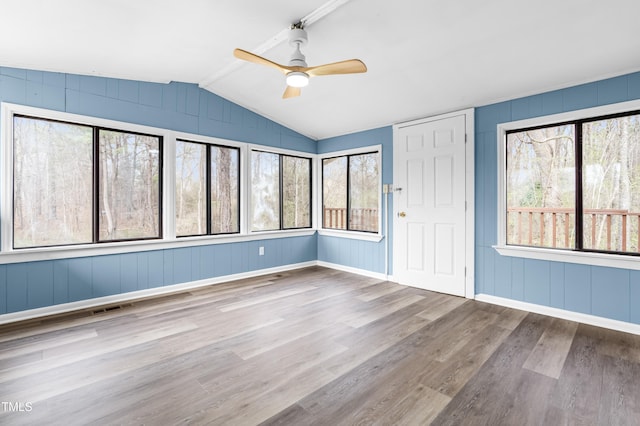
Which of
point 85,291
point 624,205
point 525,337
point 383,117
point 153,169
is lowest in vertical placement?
point 525,337

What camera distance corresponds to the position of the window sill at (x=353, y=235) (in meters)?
5.00

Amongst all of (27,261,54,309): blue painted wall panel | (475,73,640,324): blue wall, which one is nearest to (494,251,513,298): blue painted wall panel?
(475,73,640,324): blue wall

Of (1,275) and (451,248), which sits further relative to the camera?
(451,248)

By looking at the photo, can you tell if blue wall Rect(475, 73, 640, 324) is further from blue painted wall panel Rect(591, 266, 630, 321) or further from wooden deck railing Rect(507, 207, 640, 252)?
wooden deck railing Rect(507, 207, 640, 252)

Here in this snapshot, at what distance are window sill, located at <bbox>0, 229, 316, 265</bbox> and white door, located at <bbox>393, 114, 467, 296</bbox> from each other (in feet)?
7.11

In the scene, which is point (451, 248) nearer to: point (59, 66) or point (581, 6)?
point (581, 6)

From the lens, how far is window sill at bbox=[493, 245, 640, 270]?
9.65ft

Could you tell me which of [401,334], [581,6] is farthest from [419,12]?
[401,334]

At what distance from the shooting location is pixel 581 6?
7.57 feet

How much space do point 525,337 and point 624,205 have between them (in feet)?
5.67

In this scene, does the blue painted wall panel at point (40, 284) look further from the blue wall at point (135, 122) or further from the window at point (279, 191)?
the window at point (279, 191)

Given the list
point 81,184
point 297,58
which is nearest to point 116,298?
point 81,184

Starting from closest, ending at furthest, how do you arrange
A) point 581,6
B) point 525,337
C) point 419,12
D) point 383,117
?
point 581,6, point 419,12, point 525,337, point 383,117

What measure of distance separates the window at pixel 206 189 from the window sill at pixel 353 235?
1.68 m
